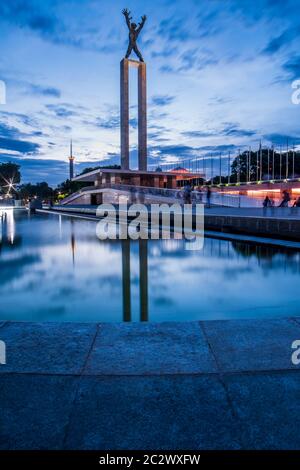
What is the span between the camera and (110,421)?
2057 mm

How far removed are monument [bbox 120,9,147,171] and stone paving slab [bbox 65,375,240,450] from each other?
57164 mm

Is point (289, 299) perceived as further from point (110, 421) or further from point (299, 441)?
point (110, 421)

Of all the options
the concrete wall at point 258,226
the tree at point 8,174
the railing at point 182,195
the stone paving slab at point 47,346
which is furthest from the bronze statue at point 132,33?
the tree at point 8,174

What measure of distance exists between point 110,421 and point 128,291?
395cm

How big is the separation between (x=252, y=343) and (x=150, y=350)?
35.0 inches

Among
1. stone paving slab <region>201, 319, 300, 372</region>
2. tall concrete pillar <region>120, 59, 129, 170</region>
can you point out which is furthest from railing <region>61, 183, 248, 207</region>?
stone paving slab <region>201, 319, 300, 372</region>

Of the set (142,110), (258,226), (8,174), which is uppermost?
(142,110)

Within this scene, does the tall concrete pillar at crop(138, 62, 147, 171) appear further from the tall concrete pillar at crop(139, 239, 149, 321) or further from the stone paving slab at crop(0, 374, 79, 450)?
the stone paving slab at crop(0, 374, 79, 450)

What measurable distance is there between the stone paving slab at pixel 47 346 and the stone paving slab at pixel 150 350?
0.12 metres

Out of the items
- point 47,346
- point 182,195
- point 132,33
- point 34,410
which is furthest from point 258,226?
point 132,33

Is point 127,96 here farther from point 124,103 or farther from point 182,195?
point 182,195

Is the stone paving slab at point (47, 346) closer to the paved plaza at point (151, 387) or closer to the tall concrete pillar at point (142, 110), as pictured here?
the paved plaza at point (151, 387)

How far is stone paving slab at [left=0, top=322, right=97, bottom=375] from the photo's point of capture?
2.72 meters

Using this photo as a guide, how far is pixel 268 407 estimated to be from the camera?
86.1 inches
